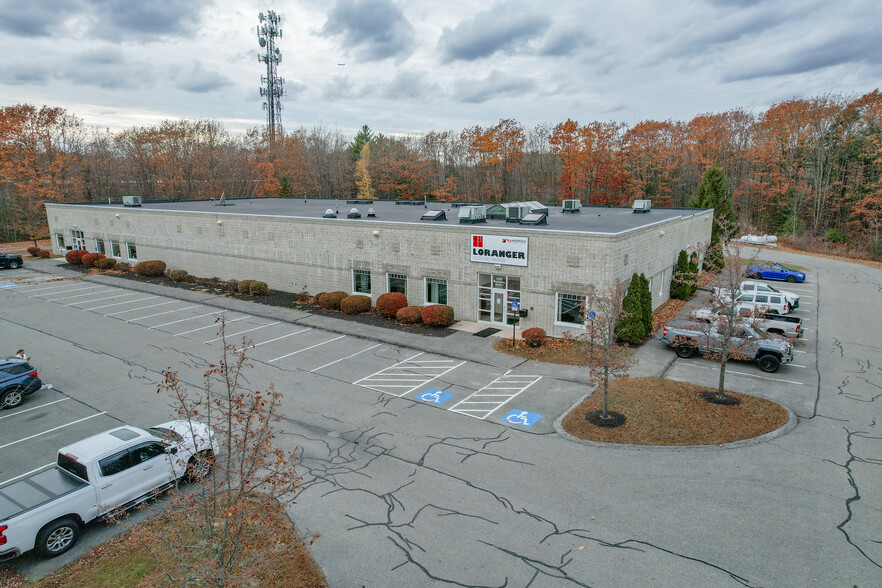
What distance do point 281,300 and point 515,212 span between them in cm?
1469

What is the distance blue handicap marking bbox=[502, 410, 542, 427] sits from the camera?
14950 mm

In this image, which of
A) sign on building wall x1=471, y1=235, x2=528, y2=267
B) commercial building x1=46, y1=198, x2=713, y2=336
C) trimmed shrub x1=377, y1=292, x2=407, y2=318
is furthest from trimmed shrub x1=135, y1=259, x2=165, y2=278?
sign on building wall x1=471, y1=235, x2=528, y2=267

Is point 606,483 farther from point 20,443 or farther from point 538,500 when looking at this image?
point 20,443

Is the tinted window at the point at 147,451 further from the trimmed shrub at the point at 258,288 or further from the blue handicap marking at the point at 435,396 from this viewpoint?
the trimmed shrub at the point at 258,288

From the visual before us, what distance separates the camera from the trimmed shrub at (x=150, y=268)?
3638 centimetres

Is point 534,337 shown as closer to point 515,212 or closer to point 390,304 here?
point 390,304

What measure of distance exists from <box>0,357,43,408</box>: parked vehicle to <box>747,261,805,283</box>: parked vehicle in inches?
1638

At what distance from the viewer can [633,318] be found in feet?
72.0

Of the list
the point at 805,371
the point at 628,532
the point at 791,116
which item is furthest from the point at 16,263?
the point at 791,116

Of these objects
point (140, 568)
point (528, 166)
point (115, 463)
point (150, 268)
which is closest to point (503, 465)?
point (140, 568)

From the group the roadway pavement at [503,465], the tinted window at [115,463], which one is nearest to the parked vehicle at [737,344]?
the roadway pavement at [503,465]

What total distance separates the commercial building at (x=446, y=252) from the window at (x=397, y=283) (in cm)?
6

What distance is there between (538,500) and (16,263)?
48.1 metres

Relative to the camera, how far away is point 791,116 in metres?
59.7
